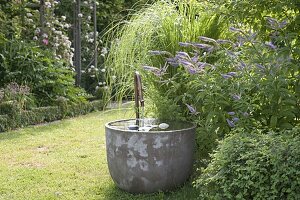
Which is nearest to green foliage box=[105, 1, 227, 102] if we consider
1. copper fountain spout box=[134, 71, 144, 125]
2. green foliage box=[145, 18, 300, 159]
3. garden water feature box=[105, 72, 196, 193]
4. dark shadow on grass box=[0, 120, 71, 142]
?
copper fountain spout box=[134, 71, 144, 125]

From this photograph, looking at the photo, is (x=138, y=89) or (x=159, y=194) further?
(x=138, y=89)

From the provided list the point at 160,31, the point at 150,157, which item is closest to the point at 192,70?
the point at 150,157

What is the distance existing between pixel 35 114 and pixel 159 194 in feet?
12.8

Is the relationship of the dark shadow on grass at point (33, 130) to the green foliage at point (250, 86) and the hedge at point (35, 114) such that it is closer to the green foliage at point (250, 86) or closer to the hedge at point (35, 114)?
the hedge at point (35, 114)

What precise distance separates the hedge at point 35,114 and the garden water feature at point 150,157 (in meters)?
3.26

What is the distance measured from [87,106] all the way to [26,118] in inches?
62.3

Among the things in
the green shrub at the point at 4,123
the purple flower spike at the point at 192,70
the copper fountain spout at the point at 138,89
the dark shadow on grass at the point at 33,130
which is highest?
the purple flower spike at the point at 192,70

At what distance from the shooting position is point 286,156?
234cm

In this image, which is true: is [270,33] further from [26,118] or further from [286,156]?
[26,118]

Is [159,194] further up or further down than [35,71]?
further down

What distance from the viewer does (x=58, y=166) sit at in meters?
4.25

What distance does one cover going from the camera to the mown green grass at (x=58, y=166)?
3.42m

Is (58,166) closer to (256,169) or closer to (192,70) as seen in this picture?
(192,70)

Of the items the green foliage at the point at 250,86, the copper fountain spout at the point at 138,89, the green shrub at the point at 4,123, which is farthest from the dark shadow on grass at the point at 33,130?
the green foliage at the point at 250,86
